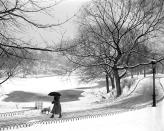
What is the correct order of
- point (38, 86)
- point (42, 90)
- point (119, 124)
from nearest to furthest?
point (119, 124)
point (42, 90)
point (38, 86)

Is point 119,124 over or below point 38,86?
over

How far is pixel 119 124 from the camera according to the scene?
1331 cm

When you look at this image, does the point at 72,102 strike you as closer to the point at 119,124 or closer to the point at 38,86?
the point at 119,124

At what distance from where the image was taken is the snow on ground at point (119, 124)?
11859 mm

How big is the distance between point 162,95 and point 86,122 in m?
13.8

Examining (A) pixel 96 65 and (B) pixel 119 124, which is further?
(A) pixel 96 65

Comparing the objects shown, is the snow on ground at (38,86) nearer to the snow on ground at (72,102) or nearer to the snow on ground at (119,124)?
the snow on ground at (72,102)

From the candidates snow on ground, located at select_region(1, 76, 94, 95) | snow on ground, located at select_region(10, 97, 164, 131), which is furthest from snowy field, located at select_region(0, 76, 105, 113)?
snow on ground, located at select_region(10, 97, 164, 131)

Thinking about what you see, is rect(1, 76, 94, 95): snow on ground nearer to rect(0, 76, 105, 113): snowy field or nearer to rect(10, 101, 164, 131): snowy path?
rect(0, 76, 105, 113): snowy field

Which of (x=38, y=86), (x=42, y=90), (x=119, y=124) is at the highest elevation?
(x=119, y=124)

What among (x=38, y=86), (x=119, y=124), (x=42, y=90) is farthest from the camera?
(x=38, y=86)

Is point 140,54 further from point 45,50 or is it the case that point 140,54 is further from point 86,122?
point 45,50

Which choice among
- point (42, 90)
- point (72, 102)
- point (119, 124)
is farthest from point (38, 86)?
point (119, 124)

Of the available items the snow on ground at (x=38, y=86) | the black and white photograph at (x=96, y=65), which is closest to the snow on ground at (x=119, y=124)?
the black and white photograph at (x=96, y=65)
